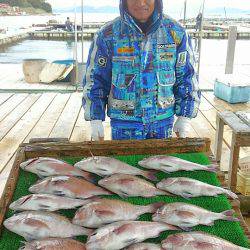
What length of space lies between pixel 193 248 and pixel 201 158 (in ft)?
2.85

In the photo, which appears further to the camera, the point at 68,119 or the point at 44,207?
the point at 68,119

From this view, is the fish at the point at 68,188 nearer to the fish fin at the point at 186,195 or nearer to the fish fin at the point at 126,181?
the fish fin at the point at 126,181

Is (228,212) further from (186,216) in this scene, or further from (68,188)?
(68,188)

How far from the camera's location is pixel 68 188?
2053 millimetres

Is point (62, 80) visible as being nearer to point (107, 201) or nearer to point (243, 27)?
point (107, 201)

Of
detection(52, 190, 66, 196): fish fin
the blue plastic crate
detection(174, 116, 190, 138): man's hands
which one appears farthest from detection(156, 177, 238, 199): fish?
the blue plastic crate

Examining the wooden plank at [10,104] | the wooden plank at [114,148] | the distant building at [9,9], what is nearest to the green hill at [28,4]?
the distant building at [9,9]

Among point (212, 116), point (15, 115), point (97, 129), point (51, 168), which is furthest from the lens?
point (15, 115)

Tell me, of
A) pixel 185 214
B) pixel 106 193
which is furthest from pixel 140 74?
pixel 185 214

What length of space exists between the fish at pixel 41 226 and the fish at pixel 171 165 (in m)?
0.64

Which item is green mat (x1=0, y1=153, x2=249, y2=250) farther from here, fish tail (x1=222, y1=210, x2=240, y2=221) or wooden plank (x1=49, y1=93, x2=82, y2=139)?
wooden plank (x1=49, y1=93, x2=82, y2=139)

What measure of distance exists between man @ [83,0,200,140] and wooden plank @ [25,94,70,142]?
2.76 meters

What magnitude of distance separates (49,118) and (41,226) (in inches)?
187

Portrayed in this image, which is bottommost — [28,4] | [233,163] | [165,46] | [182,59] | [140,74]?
[233,163]
